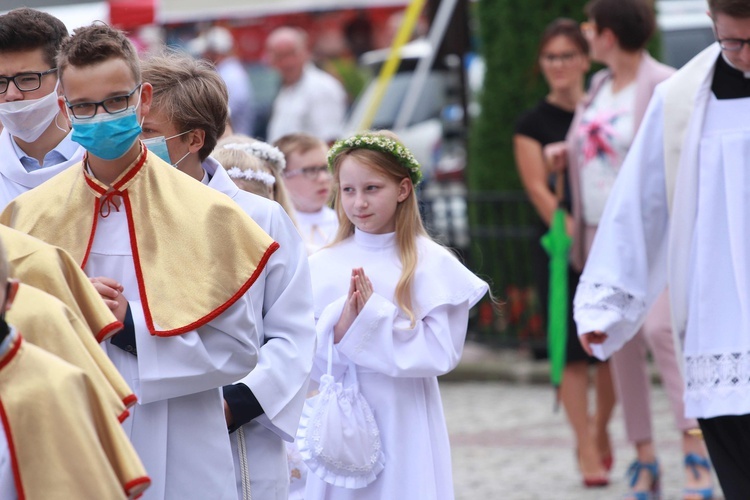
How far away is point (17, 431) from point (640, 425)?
4711mm

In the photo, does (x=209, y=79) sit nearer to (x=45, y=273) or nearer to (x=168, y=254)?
(x=168, y=254)

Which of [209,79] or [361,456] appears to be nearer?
[209,79]

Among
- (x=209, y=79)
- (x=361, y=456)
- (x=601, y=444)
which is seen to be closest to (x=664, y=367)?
(x=601, y=444)

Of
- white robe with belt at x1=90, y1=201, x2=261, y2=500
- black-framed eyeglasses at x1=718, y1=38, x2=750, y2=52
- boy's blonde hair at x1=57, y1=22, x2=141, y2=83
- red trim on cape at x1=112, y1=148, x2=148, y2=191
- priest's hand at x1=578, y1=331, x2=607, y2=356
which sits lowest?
priest's hand at x1=578, y1=331, x2=607, y2=356

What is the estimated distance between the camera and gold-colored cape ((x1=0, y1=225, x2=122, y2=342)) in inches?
114

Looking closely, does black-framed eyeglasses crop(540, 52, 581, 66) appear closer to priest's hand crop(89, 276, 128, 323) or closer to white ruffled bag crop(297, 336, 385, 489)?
white ruffled bag crop(297, 336, 385, 489)

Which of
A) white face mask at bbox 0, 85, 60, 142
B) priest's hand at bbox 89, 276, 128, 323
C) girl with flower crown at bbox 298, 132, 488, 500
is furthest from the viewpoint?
girl with flower crown at bbox 298, 132, 488, 500

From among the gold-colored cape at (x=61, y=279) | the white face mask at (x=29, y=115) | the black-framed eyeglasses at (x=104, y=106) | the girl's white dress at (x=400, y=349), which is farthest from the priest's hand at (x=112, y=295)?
the girl's white dress at (x=400, y=349)

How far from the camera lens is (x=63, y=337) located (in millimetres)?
2711

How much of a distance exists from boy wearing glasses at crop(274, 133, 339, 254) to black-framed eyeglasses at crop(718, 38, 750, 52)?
1991mm

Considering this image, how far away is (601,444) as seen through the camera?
728 centimetres

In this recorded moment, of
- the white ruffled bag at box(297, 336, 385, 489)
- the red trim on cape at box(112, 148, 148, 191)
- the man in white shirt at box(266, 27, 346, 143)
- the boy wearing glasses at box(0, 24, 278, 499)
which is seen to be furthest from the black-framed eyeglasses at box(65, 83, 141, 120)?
the man in white shirt at box(266, 27, 346, 143)

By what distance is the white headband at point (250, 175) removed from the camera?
15.0 ft

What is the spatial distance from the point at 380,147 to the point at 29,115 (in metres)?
1.26
